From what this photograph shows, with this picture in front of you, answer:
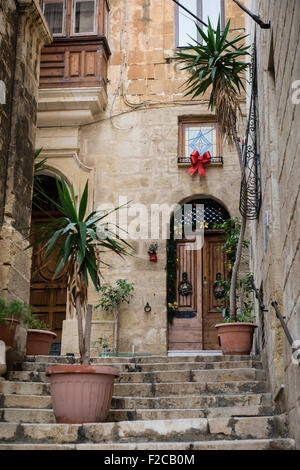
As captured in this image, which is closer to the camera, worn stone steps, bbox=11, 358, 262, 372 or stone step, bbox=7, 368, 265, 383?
stone step, bbox=7, 368, 265, 383

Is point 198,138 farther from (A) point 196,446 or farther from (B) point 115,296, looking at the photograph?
(A) point 196,446

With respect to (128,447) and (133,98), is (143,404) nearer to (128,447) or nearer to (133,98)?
(128,447)

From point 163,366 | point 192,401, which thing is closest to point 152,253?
point 163,366

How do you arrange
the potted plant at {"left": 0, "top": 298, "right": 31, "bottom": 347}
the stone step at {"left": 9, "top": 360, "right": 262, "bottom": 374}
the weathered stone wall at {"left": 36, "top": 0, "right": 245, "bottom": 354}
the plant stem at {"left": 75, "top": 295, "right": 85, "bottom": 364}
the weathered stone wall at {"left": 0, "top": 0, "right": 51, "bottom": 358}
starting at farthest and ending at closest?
the weathered stone wall at {"left": 36, "top": 0, "right": 245, "bottom": 354} → the weathered stone wall at {"left": 0, "top": 0, "right": 51, "bottom": 358} → the stone step at {"left": 9, "top": 360, "right": 262, "bottom": 374} → the potted plant at {"left": 0, "top": 298, "right": 31, "bottom": 347} → the plant stem at {"left": 75, "top": 295, "right": 85, "bottom": 364}

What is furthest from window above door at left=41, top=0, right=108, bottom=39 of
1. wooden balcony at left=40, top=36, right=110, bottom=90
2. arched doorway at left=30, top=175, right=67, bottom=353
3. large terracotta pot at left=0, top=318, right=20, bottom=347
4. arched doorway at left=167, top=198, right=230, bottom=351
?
large terracotta pot at left=0, top=318, right=20, bottom=347

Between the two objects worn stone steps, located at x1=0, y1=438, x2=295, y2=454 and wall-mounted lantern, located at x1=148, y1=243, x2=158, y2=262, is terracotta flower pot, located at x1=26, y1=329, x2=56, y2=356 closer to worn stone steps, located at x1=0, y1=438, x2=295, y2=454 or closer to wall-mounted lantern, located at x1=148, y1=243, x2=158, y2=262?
worn stone steps, located at x1=0, y1=438, x2=295, y2=454

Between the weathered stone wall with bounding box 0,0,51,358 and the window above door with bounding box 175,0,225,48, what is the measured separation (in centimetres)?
490

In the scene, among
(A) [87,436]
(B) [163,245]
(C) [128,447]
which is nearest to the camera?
(C) [128,447]

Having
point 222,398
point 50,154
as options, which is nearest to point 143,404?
point 222,398

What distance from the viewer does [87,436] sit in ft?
16.3

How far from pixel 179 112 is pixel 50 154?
2445 millimetres

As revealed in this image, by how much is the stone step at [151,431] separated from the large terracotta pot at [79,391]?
0.15 metres

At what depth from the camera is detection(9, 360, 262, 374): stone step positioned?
21.7ft

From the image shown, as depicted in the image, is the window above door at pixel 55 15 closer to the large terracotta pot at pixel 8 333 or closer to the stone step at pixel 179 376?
the large terracotta pot at pixel 8 333
